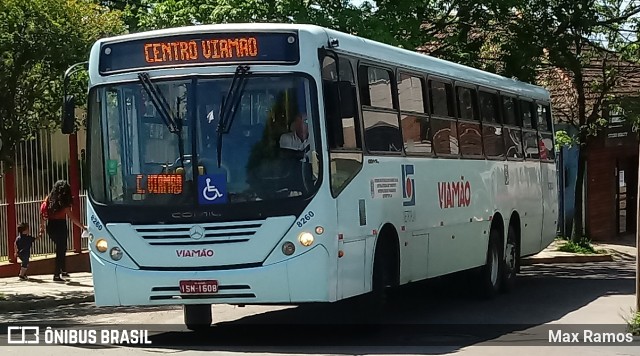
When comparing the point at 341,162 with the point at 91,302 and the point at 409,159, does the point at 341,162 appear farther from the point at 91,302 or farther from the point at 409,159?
the point at 91,302

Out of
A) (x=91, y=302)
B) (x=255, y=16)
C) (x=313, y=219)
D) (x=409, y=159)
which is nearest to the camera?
(x=313, y=219)

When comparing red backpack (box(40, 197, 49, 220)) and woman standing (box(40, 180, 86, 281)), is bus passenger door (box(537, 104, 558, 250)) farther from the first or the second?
red backpack (box(40, 197, 49, 220))

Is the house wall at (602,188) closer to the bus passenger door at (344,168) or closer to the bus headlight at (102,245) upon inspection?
the bus passenger door at (344,168)

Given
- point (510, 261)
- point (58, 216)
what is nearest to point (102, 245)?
point (510, 261)

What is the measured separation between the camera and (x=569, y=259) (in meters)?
27.5

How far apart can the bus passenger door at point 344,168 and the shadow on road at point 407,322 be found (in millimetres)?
709

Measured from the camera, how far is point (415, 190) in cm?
1369

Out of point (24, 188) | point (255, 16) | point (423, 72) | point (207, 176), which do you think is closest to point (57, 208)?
point (24, 188)

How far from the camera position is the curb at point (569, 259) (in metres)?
26.7

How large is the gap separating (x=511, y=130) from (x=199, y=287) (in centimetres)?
891

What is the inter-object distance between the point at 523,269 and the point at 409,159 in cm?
1181

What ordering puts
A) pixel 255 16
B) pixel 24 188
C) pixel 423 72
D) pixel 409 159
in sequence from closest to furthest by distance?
pixel 409 159 < pixel 423 72 < pixel 255 16 < pixel 24 188

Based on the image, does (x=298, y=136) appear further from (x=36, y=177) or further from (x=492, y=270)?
(x=36, y=177)

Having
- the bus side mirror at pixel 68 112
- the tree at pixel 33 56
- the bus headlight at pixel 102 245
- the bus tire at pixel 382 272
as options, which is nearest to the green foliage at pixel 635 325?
the bus tire at pixel 382 272
